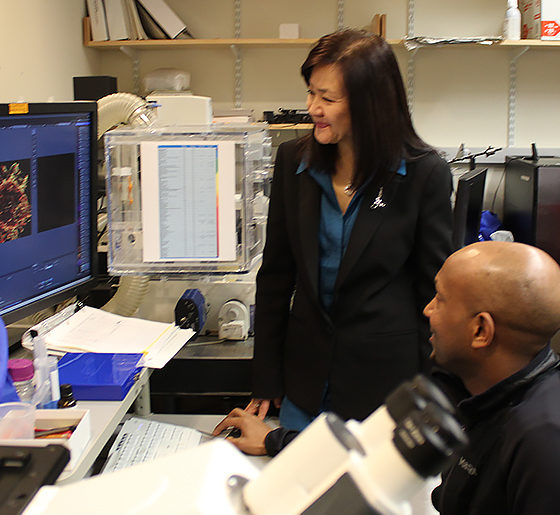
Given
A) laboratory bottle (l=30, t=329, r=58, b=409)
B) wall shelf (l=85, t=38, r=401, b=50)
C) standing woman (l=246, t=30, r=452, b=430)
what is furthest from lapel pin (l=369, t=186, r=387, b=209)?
wall shelf (l=85, t=38, r=401, b=50)

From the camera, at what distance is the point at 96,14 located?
345cm

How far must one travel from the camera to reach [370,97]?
1.47 metres

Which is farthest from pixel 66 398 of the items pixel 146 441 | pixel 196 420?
pixel 196 420

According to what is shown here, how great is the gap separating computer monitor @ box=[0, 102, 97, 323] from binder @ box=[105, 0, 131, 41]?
2.21 m

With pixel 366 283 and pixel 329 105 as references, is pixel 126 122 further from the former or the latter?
pixel 366 283

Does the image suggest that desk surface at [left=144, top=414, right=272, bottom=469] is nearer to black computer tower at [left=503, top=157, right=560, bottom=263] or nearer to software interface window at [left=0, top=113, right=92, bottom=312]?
software interface window at [left=0, top=113, right=92, bottom=312]

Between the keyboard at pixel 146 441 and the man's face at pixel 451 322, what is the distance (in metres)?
0.57

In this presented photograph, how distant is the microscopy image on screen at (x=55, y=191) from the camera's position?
4.27ft

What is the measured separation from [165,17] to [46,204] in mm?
2450

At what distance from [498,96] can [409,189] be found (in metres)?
2.49

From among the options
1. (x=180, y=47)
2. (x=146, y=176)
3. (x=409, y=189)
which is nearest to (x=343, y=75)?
(x=409, y=189)

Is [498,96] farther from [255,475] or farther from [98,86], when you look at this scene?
[255,475]

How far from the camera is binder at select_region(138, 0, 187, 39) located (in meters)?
3.48

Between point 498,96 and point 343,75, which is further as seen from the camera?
point 498,96
